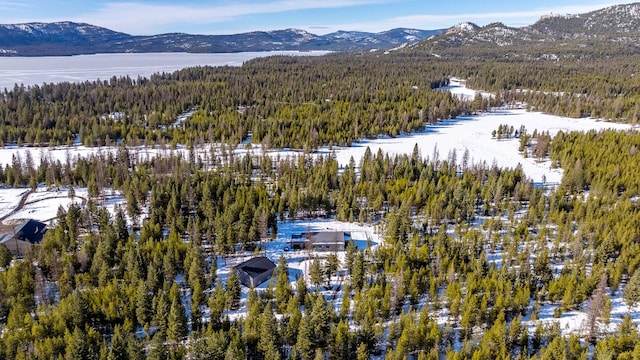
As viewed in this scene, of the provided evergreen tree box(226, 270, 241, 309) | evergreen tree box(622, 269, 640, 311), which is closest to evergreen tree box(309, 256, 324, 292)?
evergreen tree box(226, 270, 241, 309)

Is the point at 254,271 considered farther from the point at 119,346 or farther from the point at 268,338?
the point at 119,346

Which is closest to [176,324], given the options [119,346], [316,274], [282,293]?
[119,346]

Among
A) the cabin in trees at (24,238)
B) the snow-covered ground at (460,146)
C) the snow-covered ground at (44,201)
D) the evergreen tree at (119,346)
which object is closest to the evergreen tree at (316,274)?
the evergreen tree at (119,346)

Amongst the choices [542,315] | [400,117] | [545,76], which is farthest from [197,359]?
[545,76]

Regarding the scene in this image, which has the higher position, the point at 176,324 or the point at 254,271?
the point at 254,271

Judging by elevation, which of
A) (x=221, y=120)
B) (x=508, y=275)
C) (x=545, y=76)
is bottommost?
(x=508, y=275)

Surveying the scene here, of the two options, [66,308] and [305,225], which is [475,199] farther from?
[66,308]

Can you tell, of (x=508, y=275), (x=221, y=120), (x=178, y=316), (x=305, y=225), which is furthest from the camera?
(x=221, y=120)
